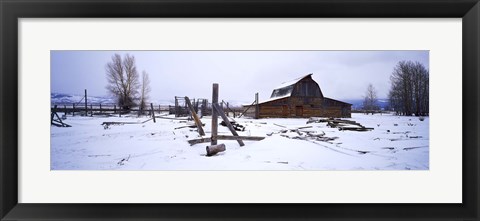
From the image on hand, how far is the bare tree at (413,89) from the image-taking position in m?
2.46

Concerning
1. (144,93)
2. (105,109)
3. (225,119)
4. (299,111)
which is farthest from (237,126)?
(105,109)

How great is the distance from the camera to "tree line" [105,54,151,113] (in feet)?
8.14

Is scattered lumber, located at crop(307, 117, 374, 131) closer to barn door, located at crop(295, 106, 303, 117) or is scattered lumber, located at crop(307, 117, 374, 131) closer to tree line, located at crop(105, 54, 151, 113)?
barn door, located at crop(295, 106, 303, 117)

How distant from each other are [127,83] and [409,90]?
11.0ft

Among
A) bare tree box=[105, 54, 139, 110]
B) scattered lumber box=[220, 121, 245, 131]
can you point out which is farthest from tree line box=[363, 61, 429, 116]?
bare tree box=[105, 54, 139, 110]

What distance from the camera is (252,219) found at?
2.34 metres

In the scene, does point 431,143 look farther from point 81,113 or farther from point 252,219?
point 81,113

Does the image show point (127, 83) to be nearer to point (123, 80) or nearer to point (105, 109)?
point (123, 80)

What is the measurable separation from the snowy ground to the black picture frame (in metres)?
0.43

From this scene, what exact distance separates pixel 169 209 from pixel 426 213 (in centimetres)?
291

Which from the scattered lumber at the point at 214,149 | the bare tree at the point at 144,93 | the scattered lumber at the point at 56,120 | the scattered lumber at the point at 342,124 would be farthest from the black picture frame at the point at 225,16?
the scattered lumber at the point at 342,124

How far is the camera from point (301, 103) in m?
2.61

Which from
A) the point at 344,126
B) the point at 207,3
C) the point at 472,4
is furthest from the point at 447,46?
the point at 207,3

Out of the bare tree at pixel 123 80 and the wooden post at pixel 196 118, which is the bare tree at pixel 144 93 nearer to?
the bare tree at pixel 123 80
